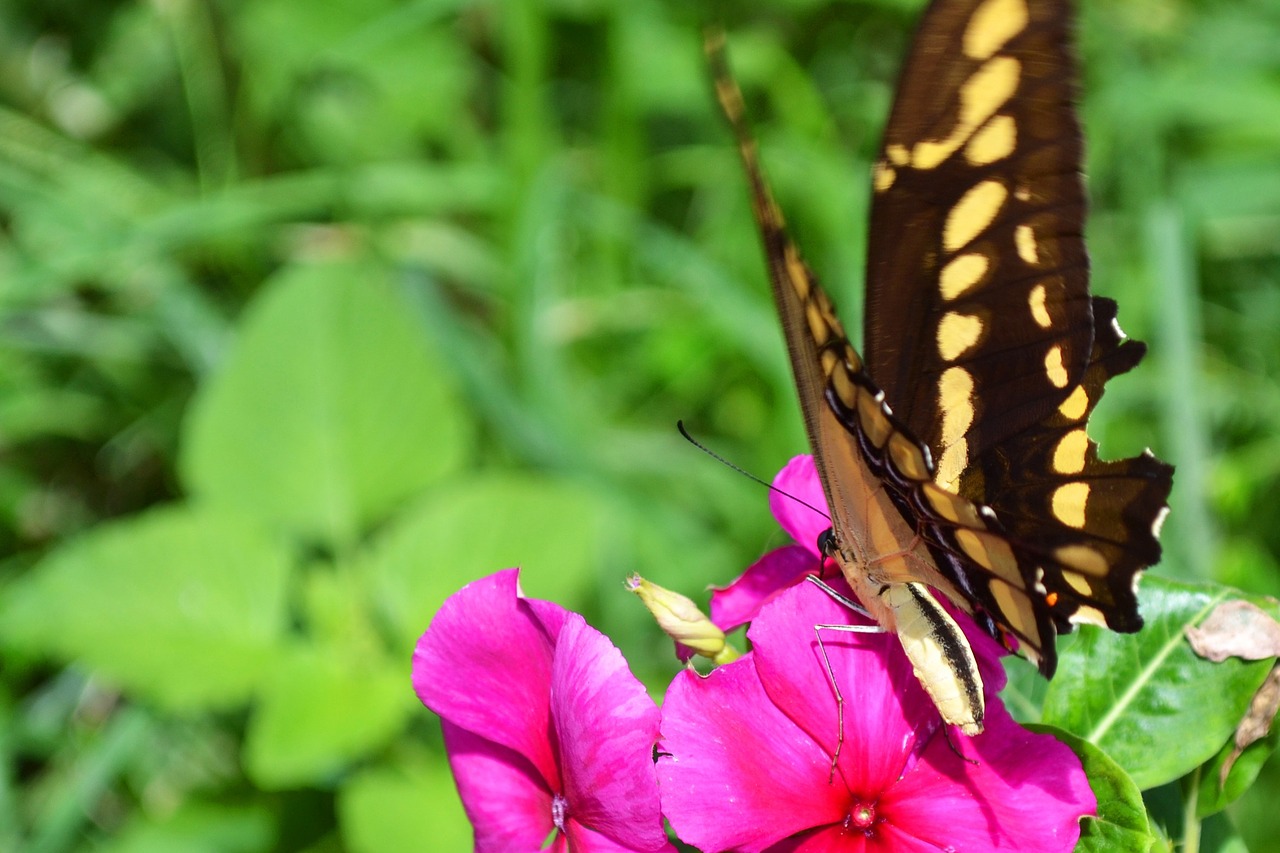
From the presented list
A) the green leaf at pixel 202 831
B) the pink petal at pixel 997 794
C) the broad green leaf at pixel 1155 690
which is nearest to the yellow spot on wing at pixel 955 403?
A: the broad green leaf at pixel 1155 690

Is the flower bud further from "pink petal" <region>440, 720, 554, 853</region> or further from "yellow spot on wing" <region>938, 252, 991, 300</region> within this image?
"yellow spot on wing" <region>938, 252, 991, 300</region>

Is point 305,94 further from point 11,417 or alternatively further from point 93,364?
point 11,417

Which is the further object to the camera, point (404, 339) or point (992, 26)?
point (404, 339)

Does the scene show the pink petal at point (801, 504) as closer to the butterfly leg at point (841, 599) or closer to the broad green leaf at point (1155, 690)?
the butterfly leg at point (841, 599)

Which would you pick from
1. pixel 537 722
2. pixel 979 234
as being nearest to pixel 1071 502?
pixel 979 234

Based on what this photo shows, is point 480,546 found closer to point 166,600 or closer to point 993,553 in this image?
point 166,600

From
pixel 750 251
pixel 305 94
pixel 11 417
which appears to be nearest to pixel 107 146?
pixel 305 94
